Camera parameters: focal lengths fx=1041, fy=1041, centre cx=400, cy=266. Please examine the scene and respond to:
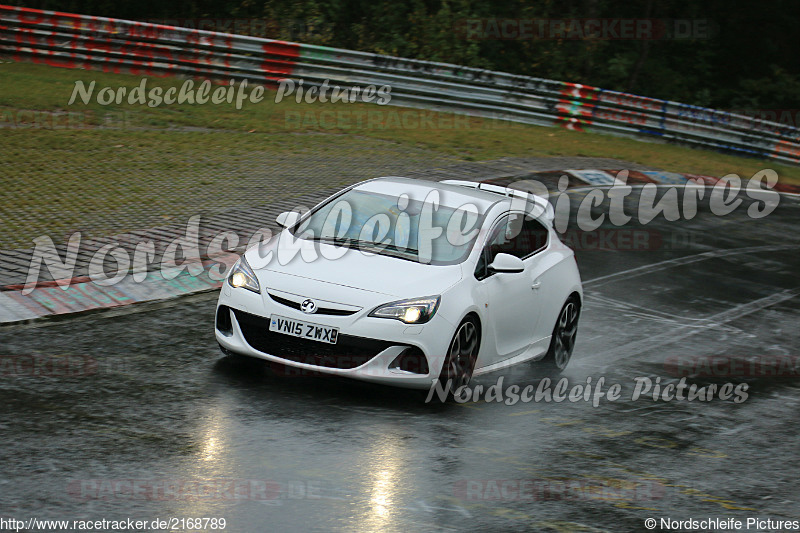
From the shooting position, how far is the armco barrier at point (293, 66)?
22.9 m

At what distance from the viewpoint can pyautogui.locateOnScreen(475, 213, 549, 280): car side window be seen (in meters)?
8.70

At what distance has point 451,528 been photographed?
577 cm

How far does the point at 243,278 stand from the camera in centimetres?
820

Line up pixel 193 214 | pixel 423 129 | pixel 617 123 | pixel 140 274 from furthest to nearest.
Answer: pixel 617 123 < pixel 423 129 < pixel 193 214 < pixel 140 274

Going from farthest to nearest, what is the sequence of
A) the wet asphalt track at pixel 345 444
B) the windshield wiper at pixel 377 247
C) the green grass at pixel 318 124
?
the green grass at pixel 318 124, the windshield wiper at pixel 377 247, the wet asphalt track at pixel 345 444

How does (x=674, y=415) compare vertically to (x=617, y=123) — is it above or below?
below

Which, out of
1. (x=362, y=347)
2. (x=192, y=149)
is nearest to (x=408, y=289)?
(x=362, y=347)

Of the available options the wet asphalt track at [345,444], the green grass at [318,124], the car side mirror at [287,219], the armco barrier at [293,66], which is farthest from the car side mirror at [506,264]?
the armco barrier at [293,66]

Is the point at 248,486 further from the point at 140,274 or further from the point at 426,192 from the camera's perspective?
the point at 140,274

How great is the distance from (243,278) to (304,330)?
83 cm

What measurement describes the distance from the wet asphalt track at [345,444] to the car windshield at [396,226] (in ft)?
3.78

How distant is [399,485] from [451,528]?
0.64 m

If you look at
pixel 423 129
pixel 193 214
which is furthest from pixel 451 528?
pixel 423 129

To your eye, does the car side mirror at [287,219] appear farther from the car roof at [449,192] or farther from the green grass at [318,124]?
the green grass at [318,124]
